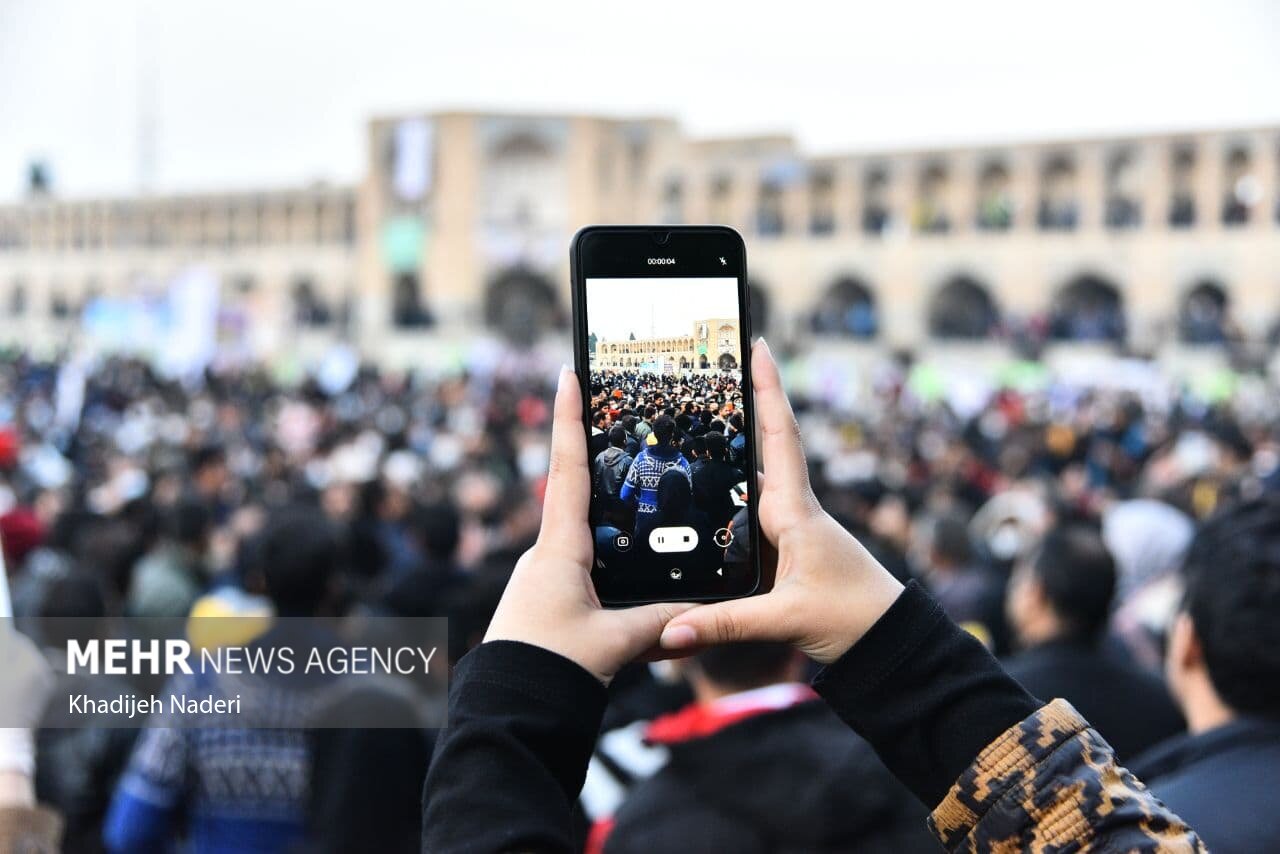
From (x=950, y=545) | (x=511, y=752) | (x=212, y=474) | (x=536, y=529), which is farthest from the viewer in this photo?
(x=212, y=474)

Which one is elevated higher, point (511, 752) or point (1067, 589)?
point (511, 752)

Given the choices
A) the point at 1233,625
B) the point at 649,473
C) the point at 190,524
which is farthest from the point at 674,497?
the point at 190,524

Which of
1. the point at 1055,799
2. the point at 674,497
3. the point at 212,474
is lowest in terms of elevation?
the point at 212,474

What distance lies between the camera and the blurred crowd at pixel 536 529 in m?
2.35

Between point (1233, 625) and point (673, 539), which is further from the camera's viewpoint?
point (1233, 625)

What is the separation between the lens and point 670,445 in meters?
1.53

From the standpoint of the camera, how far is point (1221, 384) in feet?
67.8

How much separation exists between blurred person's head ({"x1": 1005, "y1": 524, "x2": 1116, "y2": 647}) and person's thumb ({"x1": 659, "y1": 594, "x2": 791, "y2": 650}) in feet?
8.13

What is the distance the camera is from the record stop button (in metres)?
1.50

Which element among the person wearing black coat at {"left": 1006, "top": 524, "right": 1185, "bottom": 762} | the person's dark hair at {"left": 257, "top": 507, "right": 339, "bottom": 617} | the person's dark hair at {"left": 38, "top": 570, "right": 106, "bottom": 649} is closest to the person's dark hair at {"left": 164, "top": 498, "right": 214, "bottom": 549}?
the person's dark hair at {"left": 38, "top": 570, "right": 106, "bottom": 649}

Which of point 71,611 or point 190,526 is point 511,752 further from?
point 190,526

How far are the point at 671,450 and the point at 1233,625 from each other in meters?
1.34

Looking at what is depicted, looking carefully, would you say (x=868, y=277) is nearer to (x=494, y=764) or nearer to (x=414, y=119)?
(x=414, y=119)

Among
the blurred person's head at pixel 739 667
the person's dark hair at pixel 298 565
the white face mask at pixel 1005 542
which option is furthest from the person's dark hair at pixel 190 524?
the white face mask at pixel 1005 542
